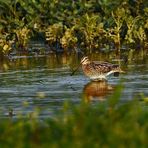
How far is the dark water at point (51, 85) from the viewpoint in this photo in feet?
39.7

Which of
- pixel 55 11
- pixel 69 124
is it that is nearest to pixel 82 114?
pixel 69 124

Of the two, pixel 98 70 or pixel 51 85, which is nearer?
pixel 51 85

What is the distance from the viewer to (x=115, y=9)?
22.5 meters

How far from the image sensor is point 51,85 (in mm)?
14383

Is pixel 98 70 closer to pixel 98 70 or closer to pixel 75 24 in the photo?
pixel 98 70

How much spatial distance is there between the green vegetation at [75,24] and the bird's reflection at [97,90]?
6.37 metres

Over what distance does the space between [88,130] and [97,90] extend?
8374mm

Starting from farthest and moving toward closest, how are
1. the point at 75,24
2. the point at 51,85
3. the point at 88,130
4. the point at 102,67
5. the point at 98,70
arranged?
the point at 75,24
the point at 102,67
the point at 98,70
the point at 51,85
the point at 88,130

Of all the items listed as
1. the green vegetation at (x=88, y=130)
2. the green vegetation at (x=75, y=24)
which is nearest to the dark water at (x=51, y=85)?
the green vegetation at (x=75, y=24)

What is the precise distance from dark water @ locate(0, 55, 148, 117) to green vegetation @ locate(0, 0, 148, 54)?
8.64ft

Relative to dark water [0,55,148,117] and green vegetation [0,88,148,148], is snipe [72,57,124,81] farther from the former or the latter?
green vegetation [0,88,148,148]

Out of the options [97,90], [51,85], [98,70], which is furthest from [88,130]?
[98,70]

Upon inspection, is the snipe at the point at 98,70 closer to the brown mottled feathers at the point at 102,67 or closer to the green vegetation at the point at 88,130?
the brown mottled feathers at the point at 102,67

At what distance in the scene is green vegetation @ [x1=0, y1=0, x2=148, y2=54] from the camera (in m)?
21.4
